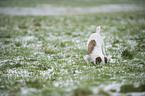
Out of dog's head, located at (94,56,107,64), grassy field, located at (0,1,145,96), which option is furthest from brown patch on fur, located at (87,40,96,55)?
grassy field, located at (0,1,145,96)

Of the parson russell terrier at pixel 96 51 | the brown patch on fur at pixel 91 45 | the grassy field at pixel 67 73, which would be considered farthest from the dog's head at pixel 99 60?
the brown patch on fur at pixel 91 45

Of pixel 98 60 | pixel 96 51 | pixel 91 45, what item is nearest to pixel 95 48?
pixel 96 51

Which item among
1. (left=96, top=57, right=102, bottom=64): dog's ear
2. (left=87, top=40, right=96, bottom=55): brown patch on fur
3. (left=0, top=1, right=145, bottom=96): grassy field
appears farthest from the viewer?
(left=87, top=40, right=96, bottom=55): brown patch on fur

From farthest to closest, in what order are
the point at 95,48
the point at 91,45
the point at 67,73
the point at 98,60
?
1. the point at 91,45
2. the point at 95,48
3. the point at 98,60
4. the point at 67,73

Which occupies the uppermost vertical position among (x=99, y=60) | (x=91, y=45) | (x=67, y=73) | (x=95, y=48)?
(x=91, y=45)

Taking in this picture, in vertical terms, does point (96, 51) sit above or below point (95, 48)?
below

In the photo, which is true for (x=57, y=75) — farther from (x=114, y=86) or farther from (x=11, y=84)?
(x=114, y=86)

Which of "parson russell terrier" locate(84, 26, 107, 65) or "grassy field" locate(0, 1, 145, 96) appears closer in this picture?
"grassy field" locate(0, 1, 145, 96)

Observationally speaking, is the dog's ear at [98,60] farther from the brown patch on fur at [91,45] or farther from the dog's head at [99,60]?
the brown patch on fur at [91,45]

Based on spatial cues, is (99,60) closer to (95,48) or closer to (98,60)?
→ (98,60)

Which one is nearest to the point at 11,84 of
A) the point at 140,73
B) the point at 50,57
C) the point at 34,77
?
the point at 34,77

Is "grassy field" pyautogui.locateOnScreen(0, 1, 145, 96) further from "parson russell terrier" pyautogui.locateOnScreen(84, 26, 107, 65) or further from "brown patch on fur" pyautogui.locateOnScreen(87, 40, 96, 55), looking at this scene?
"brown patch on fur" pyautogui.locateOnScreen(87, 40, 96, 55)

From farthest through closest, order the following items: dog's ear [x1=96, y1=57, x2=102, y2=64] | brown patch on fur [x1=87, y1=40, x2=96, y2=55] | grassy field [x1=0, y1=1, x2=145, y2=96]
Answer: brown patch on fur [x1=87, y1=40, x2=96, y2=55] → dog's ear [x1=96, y1=57, x2=102, y2=64] → grassy field [x1=0, y1=1, x2=145, y2=96]

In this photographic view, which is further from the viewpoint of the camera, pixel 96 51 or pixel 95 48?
pixel 95 48
